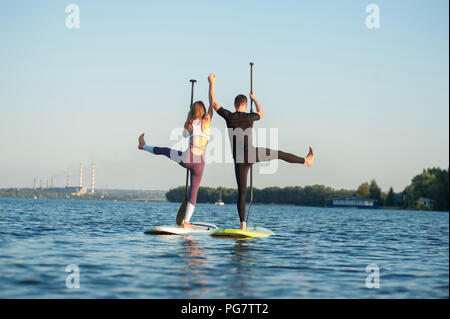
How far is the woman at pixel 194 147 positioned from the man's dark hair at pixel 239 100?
61 cm

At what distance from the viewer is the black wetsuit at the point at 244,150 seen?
11.6m

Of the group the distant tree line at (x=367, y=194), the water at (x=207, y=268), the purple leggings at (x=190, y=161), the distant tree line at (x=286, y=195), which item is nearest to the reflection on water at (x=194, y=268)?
the water at (x=207, y=268)

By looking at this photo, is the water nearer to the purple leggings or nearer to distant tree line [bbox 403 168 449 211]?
the purple leggings

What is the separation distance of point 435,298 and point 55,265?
4.92 m

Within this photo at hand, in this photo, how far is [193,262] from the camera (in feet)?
25.1

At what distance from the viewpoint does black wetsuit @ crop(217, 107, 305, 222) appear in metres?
11.6

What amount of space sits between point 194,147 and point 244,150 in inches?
47.1

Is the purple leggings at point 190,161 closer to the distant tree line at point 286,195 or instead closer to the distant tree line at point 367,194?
the distant tree line at point 367,194

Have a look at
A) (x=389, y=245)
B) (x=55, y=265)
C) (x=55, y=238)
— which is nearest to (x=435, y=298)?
(x=55, y=265)

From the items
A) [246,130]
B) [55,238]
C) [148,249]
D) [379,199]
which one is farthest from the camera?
[379,199]

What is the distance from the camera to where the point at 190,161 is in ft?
38.9

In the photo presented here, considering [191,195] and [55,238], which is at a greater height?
[191,195]

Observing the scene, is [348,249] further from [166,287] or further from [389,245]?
[166,287]

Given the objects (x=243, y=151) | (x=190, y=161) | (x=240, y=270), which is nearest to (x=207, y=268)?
(x=240, y=270)
